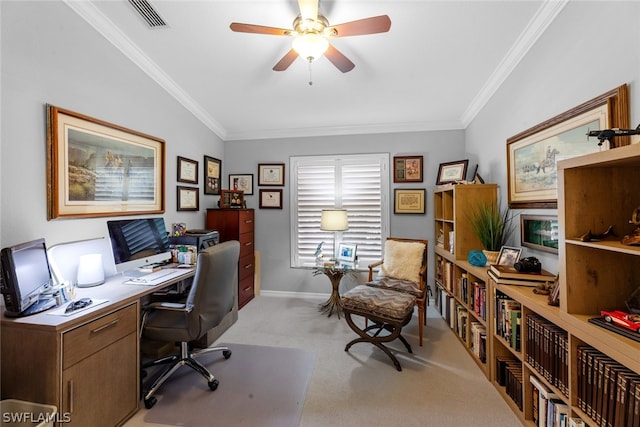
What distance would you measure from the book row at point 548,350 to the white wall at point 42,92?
10.7 feet

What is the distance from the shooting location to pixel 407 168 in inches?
149

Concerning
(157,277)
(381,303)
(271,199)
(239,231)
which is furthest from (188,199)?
(381,303)

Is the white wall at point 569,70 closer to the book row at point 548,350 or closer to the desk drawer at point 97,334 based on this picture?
the book row at point 548,350

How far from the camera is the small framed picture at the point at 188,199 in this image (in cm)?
329

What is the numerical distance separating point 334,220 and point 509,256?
6.20 feet

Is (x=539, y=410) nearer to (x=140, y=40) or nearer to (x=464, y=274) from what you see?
(x=464, y=274)

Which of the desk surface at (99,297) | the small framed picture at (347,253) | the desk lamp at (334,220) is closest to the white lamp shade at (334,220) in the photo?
the desk lamp at (334,220)

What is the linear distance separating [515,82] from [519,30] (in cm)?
43

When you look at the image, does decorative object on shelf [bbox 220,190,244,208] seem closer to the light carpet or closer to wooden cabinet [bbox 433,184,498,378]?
the light carpet

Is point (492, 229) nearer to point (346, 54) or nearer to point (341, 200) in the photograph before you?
point (341, 200)

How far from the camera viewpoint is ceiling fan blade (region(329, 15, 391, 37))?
1.60m

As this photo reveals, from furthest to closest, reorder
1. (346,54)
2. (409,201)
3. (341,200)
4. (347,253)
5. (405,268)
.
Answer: (341,200) < (409,201) < (347,253) < (405,268) < (346,54)

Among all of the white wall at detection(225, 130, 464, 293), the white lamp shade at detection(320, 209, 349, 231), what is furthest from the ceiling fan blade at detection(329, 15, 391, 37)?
the white wall at detection(225, 130, 464, 293)

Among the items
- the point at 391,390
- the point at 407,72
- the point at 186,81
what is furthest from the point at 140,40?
the point at 391,390
